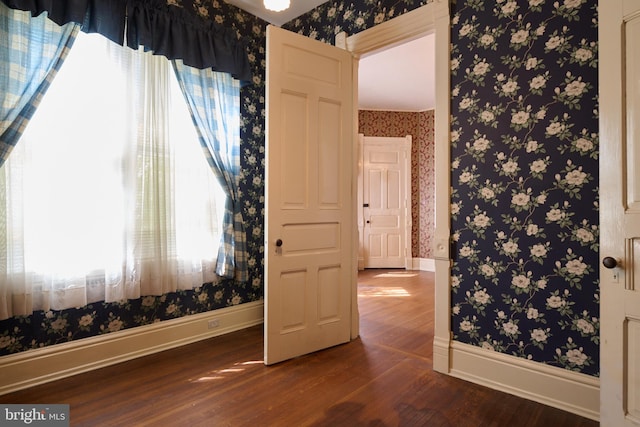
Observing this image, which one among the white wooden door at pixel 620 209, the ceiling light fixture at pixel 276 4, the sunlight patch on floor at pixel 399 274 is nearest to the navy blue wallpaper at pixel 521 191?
the white wooden door at pixel 620 209

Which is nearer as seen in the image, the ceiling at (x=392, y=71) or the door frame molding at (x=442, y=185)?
the door frame molding at (x=442, y=185)

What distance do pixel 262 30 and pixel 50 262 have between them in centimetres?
274

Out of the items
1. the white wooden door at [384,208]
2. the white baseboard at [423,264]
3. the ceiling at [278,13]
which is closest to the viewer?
the ceiling at [278,13]

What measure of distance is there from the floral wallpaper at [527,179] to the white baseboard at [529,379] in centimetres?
5

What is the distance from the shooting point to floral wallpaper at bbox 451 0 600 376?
200 cm

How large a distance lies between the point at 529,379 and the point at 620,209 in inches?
45.6

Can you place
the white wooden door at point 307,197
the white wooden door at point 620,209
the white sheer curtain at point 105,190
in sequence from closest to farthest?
the white wooden door at point 620,209
the white sheer curtain at point 105,190
the white wooden door at point 307,197

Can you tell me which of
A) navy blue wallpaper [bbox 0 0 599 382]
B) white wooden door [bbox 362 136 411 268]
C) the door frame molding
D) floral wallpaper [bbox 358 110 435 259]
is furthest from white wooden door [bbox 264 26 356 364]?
floral wallpaper [bbox 358 110 435 259]

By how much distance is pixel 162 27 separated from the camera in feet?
9.14

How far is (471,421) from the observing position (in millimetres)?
1926

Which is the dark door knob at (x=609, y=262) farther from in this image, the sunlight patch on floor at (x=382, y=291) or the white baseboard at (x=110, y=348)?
the sunlight patch on floor at (x=382, y=291)

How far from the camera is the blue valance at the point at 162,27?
2.32m

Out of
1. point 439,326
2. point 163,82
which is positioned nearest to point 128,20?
point 163,82

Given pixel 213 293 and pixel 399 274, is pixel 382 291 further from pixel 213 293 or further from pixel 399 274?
pixel 213 293
